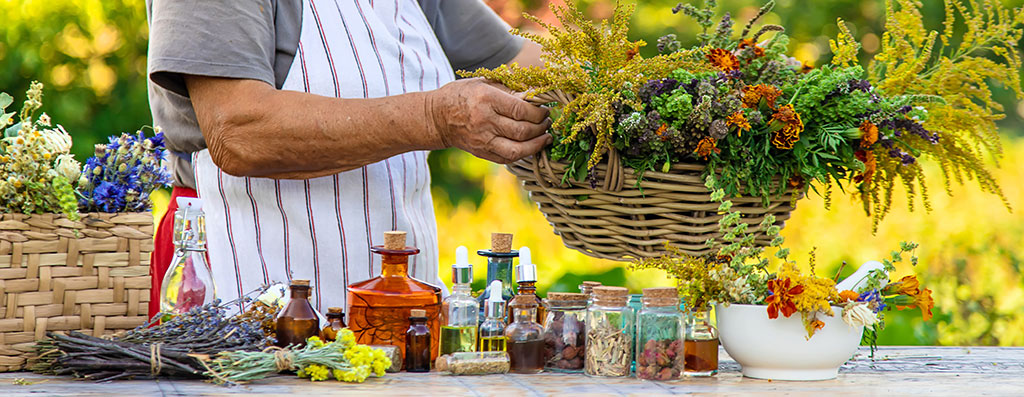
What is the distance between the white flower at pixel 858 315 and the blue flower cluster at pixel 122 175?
1.17 m

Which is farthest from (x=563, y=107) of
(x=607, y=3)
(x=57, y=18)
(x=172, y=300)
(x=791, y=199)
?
(x=57, y=18)

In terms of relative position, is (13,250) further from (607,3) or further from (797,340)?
(607,3)

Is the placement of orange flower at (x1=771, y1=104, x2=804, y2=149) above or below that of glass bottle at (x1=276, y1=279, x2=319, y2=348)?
above

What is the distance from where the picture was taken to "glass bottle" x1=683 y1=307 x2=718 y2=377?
1.66m

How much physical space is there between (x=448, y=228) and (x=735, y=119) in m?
3.13

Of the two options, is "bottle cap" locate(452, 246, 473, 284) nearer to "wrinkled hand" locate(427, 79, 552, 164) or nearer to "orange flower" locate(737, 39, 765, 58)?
"wrinkled hand" locate(427, 79, 552, 164)

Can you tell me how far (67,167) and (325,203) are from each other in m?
0.55

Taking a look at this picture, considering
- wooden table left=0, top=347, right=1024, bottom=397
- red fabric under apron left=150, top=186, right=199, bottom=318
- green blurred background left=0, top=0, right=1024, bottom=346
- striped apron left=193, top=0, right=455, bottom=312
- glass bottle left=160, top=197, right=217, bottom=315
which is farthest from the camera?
green blurred background left=0, top=0, right=1024, bottom=346

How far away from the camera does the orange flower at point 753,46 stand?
1796 mm

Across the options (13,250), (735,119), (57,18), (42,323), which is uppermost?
(57,18)

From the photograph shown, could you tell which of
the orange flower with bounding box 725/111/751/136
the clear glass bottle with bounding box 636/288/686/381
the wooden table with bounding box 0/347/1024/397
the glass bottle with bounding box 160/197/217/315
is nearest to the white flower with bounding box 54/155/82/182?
the glass bottle with bounding box 160/197/217/315

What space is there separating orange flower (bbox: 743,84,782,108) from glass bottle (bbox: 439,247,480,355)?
1.77ft

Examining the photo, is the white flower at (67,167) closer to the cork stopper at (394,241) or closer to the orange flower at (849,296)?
the cork stopper at (394,241)

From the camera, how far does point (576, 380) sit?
1.62m
